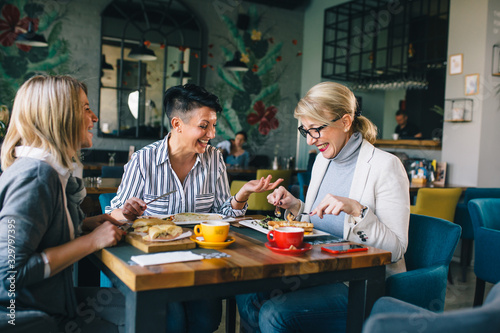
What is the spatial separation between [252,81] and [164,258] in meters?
7.30

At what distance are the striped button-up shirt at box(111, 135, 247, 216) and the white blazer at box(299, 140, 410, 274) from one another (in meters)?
0.69

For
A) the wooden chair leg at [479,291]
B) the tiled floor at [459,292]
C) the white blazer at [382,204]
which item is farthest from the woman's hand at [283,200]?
the tiled floor at [459,292]

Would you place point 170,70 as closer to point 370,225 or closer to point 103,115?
point 103,115

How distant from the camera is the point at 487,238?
2.48 metres

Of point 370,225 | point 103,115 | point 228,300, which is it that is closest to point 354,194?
point 370,225

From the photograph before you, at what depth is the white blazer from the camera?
1544mm

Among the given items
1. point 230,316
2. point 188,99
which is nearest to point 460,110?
point 188,99

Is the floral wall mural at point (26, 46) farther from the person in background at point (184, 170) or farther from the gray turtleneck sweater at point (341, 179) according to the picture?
the gray turtleneck sweater at point (341, 179)

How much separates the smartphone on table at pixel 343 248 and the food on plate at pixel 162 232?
462mm

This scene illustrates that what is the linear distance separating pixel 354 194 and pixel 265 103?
6.73 m

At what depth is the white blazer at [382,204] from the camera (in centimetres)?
154

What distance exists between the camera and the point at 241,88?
8.10 metres

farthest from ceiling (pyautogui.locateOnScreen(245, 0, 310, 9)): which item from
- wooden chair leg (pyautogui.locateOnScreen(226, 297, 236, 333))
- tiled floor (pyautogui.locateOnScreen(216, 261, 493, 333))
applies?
wooden chair leg (pyautogui.locateOnScreen(226, 297, 236, 333))

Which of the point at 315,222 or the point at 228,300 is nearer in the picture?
the point at 315,222
